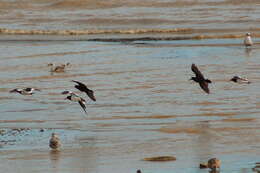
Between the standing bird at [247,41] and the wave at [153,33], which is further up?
the wave at [153,33]

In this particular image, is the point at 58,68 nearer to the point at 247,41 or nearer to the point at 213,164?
the point at 247,41

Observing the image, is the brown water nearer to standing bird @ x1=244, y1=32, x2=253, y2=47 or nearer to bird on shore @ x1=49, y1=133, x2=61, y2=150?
bird on shore @ x1=49, y1=133, x2=61, y2=150

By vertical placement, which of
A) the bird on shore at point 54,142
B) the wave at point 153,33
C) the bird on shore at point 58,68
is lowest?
the bird on shore at point 54,142

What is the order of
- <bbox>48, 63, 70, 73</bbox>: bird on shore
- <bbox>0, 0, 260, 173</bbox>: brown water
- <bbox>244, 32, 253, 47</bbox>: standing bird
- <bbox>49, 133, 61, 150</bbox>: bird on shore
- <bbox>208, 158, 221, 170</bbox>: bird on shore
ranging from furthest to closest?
<bbox>244, 32, 253, 47</bbox>: standing bird → <bbox>48, 63, 70, 73</bbox>: bird on shore → <bbox>49, 133, 61, 150</bbox>: bird on shore → <bbox>0, 0, 260, 173</bbox>: brown water → <bbox>208, 158, 221, 170</bbox>: bird on shore

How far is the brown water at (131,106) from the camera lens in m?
15.2

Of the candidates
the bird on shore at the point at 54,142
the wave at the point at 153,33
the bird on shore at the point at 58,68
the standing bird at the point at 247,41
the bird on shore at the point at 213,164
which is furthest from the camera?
the wave at the point at 153,33

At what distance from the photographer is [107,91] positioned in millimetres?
24156

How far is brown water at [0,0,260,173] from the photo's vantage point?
15.2 metres

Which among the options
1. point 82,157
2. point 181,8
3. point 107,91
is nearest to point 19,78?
point 107,91

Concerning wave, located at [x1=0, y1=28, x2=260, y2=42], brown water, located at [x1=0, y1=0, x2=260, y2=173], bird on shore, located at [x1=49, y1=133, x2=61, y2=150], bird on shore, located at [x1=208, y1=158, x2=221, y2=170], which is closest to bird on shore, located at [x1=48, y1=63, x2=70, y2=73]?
brown water, located at [x1=0, y1=0, x2=260, y2=173]

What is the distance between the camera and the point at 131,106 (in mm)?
21594

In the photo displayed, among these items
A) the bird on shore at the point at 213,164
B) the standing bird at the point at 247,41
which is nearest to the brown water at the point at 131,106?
the bird on shore at the point at 213,164

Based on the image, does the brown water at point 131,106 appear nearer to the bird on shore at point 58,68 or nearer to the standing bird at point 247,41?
the bird on shore at point 58,68

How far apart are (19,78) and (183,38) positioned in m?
12.8
